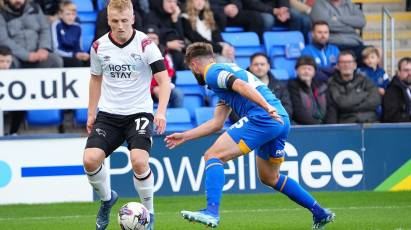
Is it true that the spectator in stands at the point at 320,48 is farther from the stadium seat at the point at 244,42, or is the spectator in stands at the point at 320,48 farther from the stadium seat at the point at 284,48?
the stadium seat at the point at 244,42

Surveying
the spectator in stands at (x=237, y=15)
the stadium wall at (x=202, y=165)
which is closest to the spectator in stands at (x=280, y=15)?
the spectator in stands at (x=237, y=15)

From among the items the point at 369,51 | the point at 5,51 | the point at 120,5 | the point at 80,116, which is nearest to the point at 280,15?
the point at 369,51

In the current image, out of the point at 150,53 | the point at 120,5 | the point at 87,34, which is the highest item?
the point at 120,5

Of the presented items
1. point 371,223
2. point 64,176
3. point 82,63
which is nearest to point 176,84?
point 82,63

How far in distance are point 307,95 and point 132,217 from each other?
7.07 metres

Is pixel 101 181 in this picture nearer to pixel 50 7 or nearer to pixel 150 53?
pixel 150 53

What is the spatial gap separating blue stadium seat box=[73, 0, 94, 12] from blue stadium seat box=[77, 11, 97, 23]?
0.22ft

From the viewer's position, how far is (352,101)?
1597cm

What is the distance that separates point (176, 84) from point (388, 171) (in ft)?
12.4

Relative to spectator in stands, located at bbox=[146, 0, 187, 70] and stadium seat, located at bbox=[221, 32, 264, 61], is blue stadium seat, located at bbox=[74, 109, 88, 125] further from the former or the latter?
stadium seat, located at bbox=[221, 32, 264, 61]

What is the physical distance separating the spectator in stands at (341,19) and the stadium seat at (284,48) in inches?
19.8

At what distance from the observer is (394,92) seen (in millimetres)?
16156

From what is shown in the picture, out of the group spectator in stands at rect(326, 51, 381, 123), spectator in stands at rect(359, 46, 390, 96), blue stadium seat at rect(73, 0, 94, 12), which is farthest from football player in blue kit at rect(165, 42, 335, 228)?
blue stadium seat at rect(73, 0, 94, 12)

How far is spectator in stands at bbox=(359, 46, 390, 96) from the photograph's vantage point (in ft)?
56.0
